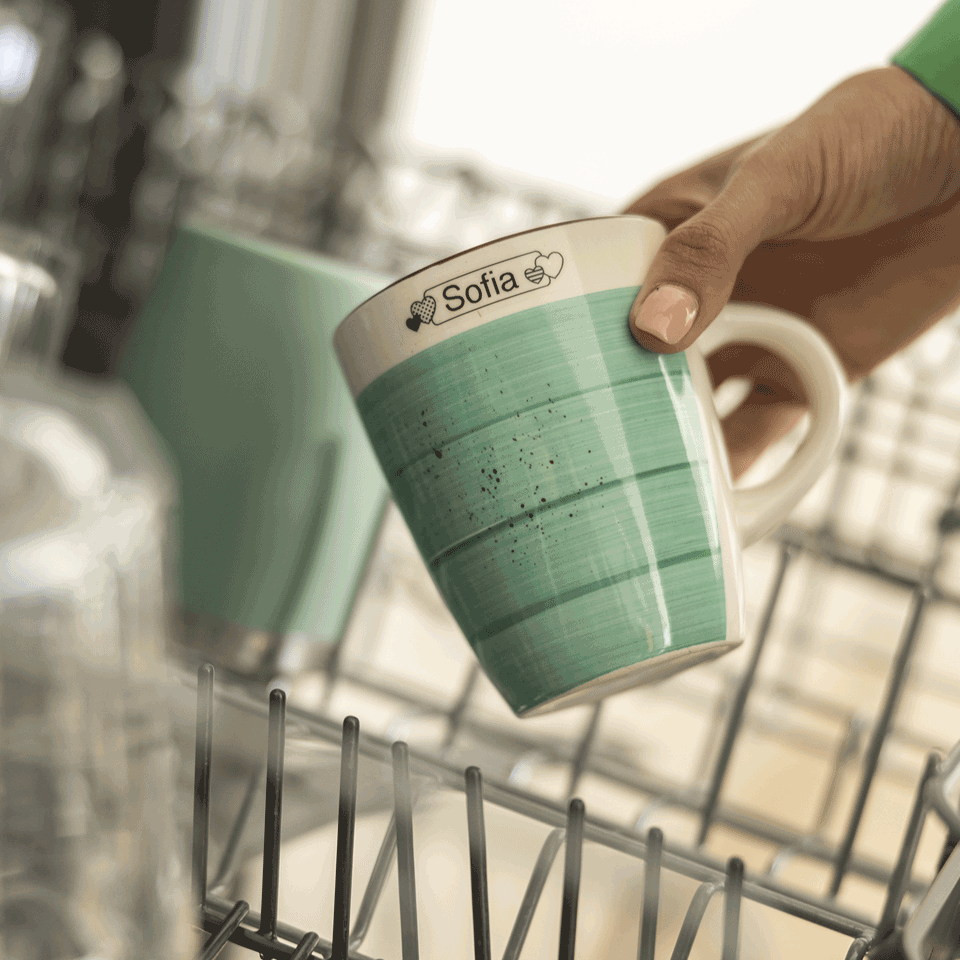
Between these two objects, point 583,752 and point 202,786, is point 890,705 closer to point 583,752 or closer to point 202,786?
point 583,752

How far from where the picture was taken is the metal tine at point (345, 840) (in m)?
0.20

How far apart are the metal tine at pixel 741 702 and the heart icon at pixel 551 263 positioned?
214mm

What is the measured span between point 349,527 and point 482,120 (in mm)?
1095

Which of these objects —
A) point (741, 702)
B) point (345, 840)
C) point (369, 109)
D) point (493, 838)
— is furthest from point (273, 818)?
point (369, 109)

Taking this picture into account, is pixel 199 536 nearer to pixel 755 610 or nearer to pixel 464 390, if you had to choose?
pixel 464 390

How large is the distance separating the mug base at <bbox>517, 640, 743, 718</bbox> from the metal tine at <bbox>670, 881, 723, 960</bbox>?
0.05 metres

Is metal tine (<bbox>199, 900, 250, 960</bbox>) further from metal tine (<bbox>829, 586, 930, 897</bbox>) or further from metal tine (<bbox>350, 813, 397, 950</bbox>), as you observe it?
metal tine (<bbox>829, 586, 930, 897</bbox>)

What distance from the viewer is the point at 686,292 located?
9.4 inches

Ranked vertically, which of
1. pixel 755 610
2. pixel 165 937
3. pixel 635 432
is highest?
pixel 755 610

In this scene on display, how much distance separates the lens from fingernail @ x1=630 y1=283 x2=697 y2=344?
0.78 ft

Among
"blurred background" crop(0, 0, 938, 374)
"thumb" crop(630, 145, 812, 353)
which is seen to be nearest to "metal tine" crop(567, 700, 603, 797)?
"thumb" crop(630, 145, 812, 353)

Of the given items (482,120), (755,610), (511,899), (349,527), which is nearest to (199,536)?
(349,527)

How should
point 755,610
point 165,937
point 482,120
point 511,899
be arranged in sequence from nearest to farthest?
point 165,937
point 511,899
point 755,610
point 482,120

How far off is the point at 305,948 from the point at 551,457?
→ 0.40 feet
